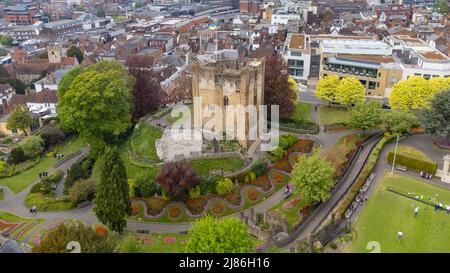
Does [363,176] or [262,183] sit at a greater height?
[363,176]

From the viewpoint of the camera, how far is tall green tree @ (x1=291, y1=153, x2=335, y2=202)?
132 ft

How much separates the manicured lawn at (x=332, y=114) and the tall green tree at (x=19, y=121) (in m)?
56.7

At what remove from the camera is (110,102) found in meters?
56.1

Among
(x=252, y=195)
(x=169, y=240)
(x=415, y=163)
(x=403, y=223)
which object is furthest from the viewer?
(x=415, y=163)

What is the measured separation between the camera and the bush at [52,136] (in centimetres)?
6700

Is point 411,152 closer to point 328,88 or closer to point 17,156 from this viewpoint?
point 328,88

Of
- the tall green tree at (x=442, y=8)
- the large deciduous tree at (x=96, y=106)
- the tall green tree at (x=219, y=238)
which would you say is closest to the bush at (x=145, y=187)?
the large deciduous tree at (x=96, y=106)

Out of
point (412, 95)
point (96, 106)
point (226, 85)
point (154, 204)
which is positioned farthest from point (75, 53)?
point (412, 95)

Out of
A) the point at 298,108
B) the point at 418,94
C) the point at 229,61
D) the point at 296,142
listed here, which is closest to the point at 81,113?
the point at 229,61

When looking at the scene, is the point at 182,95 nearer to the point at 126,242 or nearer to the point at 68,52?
the point at 126,242

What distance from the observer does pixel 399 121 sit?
5459cm

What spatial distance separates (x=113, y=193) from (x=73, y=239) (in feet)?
24.9

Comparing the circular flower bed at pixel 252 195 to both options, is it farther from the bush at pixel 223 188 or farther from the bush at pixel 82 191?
the bush at pixel 82 191
